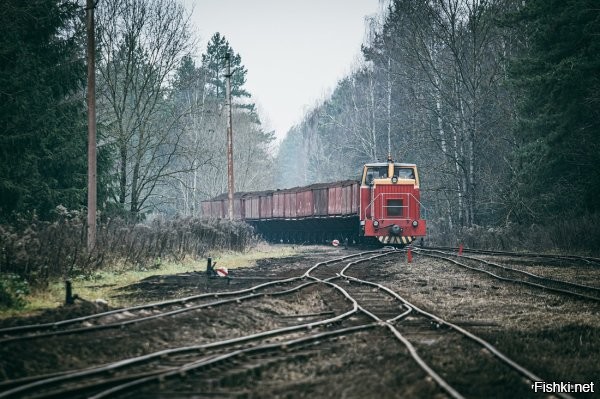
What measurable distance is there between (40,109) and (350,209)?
536 inches

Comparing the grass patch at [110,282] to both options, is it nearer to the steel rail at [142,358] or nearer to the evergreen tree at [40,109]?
the steel rail at [142,358]

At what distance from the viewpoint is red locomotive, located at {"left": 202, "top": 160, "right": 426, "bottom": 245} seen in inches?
969

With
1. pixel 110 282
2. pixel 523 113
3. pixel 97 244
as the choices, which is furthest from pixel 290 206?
pixel 110 282

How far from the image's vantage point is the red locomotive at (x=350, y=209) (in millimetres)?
24609

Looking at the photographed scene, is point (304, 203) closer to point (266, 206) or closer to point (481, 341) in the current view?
point (266, 206)

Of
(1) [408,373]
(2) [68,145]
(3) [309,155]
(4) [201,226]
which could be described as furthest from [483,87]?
(3) [309,155]

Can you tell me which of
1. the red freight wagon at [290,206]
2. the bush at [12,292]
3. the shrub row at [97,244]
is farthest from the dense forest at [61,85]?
the red freight wagon at [290,206]

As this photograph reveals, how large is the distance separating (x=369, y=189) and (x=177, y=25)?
11.2 metres

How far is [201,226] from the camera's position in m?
22.5

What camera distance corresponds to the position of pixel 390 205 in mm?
24828

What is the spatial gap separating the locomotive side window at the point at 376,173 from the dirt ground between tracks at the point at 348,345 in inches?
502

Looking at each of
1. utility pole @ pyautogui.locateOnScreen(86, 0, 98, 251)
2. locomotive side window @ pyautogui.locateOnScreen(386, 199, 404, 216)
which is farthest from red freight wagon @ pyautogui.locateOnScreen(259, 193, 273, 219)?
utility pole @ pyautogui.locateOnScreen(86, 0, 98, 251)

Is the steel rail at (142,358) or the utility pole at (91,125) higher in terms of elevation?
the utility pole at (91,125)

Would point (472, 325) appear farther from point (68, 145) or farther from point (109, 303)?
point (68, 145)
